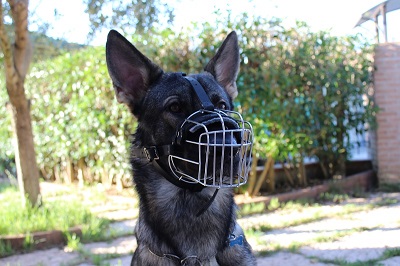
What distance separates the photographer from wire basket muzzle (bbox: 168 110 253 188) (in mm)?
2002

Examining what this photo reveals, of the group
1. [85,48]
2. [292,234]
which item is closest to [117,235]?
[292,234]

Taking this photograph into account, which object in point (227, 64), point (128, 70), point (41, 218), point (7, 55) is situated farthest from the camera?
point (41, 218)

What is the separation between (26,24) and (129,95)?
3.22 meters

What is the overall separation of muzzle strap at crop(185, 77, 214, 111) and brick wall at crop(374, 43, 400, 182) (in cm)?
608

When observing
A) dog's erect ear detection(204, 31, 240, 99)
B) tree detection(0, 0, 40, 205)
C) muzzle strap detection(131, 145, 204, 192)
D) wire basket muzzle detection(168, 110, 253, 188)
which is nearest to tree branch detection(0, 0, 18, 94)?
tree detection(0, 0, 40, 205)

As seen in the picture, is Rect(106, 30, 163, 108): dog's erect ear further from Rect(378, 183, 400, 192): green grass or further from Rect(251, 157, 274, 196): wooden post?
Rect(378, 183, 400, 192): green grass

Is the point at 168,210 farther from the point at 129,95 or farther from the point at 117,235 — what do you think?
the point at 117,235

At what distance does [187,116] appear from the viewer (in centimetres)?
230

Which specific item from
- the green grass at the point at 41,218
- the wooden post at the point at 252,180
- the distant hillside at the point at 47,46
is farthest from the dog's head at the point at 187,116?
the distant hillside at the point at 47,46

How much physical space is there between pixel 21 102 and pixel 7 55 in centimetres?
63

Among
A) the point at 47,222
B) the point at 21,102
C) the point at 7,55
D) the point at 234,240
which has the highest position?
the point at 7,55

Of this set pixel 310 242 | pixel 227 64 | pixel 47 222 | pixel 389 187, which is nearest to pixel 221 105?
pixel 227 64

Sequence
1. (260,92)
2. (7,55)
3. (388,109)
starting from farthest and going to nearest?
(388,109) < (260,92) < (7,55)

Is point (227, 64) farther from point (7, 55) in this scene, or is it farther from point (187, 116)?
point (7, 55)
